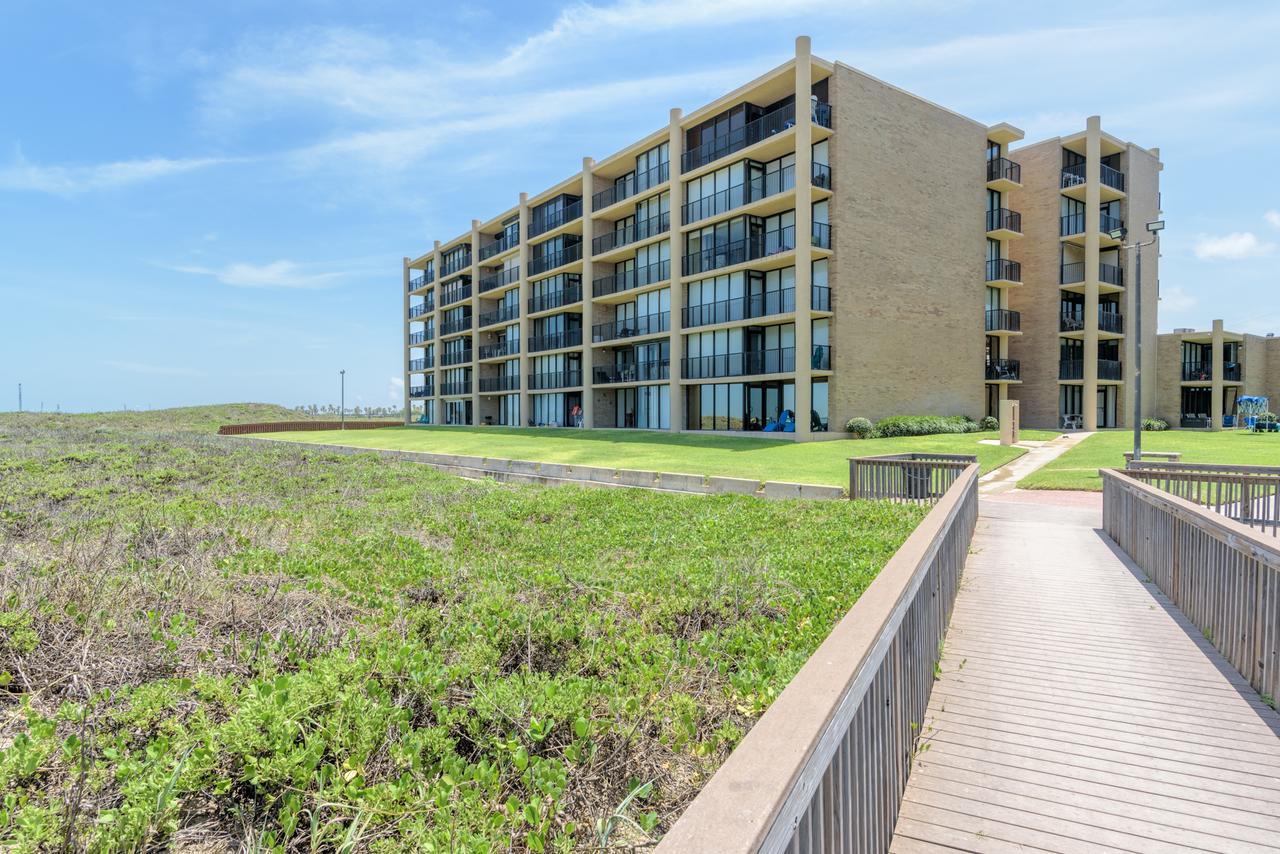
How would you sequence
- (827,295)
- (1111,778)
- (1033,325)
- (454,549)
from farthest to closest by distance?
(1033,325), (827,295), (454,549), (1111,778)

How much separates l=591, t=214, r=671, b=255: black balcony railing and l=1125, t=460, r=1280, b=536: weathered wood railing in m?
27.6

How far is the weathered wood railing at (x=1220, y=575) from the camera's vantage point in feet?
15.5

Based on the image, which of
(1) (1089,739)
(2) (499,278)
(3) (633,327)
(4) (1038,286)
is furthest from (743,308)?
(1) (1089,739)

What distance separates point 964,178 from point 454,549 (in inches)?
1355

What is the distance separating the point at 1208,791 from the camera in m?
3.74

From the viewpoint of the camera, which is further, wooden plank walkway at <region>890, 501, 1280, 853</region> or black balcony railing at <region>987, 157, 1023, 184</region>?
black balcony railing at <region>987, 157, 1023, 184</region>

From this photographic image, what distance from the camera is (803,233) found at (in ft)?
95.1

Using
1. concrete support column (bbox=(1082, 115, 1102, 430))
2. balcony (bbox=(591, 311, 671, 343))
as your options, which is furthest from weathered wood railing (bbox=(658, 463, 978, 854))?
concrete support column (bbox=(1082, 115, 1102, 430))

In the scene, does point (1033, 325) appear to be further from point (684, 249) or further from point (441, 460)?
point (441, 460)

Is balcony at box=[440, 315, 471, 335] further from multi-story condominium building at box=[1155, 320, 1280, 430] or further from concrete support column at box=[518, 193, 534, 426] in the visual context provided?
multi-story condominium building at box=[1155, 320, 1280, 430]

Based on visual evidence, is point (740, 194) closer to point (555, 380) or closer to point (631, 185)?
point (631, 185)

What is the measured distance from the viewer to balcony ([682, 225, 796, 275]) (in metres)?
30.6

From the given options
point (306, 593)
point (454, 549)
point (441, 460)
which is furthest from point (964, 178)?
point (306, 593)

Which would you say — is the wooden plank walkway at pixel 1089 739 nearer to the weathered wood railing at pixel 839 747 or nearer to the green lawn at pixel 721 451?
the weathered wood railing at pixel 839 747
